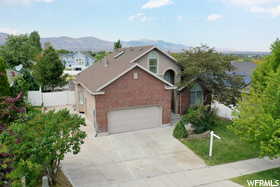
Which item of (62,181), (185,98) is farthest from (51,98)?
(62,181)

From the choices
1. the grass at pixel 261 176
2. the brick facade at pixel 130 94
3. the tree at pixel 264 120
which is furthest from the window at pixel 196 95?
the grass at pixel 261 176

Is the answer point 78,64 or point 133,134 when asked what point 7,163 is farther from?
point 78,64

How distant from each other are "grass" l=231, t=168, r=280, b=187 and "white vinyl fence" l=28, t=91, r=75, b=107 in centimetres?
1796

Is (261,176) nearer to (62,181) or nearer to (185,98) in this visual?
(62,181)

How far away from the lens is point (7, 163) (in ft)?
19.4

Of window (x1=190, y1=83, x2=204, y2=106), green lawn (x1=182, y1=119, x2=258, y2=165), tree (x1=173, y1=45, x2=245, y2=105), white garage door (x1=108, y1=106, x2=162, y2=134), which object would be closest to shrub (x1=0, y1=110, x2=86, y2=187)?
white garage door (x1=108, y1=106, x2=162, y2=134)

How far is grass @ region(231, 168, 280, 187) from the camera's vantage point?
9109 millimetres

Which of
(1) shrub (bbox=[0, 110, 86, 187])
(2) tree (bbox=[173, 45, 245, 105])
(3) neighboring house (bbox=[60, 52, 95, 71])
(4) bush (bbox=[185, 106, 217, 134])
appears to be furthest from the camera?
(3) neighboring house (bbox=[60, 52, 95, 71])

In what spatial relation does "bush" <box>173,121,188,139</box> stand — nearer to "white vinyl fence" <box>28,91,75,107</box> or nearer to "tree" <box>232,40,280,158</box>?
"tree" <box>232,40,280,158</box>

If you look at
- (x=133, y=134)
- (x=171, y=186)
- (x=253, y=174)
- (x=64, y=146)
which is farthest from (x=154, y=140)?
(x=64, y=146)

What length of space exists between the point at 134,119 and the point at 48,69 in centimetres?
1507

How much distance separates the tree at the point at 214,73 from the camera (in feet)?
52.0

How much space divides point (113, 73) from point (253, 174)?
1077cm

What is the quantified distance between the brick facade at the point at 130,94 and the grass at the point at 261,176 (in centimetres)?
771
